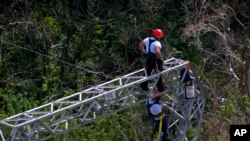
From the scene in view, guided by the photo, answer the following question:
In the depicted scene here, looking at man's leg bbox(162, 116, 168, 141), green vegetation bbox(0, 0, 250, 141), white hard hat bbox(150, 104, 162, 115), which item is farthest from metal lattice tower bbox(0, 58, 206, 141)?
green vegetation bbox(0, 0, 250, 141)

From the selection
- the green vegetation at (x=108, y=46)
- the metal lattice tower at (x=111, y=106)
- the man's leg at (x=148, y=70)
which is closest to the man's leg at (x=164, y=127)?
the metal lattice tower at (x=111, y=106)

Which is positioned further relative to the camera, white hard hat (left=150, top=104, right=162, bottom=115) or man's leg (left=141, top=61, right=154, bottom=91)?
white hard hat (left=150, top=104, right=162, bottom=115)

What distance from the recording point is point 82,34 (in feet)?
85.0

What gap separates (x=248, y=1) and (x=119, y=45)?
4774 mm

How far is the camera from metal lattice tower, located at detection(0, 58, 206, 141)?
15.8 metres

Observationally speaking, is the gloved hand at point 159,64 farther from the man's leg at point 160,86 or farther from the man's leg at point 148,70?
the man's leg at point 160,86

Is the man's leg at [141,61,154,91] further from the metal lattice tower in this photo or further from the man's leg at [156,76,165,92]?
the man's leg at [156,76,165,92]

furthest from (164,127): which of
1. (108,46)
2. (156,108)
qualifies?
(108,46)

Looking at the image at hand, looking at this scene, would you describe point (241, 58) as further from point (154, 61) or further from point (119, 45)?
point (154, 61)

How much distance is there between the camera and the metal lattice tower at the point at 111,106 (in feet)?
51.8

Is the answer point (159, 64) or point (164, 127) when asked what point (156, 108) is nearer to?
point (164, 127)

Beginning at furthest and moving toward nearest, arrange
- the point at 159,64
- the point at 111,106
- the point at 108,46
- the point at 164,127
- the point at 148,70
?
the point at 108,46
the point at 111,106
the point at 164,127
the point at 148,70
the point at 159,64

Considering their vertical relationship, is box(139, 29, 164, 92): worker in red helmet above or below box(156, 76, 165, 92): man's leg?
above

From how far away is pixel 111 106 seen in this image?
18125 mm
